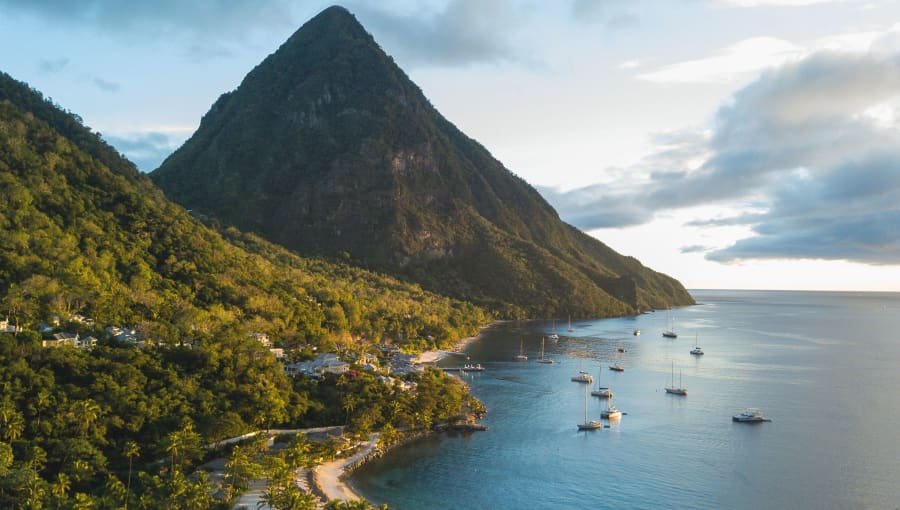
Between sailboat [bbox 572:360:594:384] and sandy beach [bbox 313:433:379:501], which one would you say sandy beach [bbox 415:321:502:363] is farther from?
sandy beach [bbox 313:433:379:501]

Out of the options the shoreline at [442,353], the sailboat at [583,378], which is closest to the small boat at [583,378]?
the sailboat at [583,378]

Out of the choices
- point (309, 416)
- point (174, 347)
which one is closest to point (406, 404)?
point (309, 416)

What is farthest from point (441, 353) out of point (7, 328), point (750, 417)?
point (7, 328)

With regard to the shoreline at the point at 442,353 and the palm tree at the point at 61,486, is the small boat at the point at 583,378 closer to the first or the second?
the shoreline at the point at 442,353

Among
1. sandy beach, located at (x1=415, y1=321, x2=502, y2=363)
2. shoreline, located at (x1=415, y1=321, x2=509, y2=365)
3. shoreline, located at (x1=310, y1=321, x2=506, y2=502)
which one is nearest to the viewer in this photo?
shoreline, located at (x1=310, y1=321, x2=506, y2=502)

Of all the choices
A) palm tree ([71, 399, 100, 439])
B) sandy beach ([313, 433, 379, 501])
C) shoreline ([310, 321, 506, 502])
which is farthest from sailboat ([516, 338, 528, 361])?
palm tree ([71, 399, 100, 439])

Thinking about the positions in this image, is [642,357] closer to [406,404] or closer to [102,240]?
[406,404]
